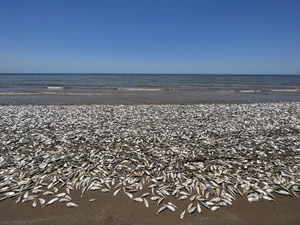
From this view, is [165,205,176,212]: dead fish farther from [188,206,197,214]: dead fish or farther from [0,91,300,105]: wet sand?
[0,91,300,105]: wet sand

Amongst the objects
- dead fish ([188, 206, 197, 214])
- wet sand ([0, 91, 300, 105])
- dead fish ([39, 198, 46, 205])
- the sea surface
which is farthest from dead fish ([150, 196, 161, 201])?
the sea surface

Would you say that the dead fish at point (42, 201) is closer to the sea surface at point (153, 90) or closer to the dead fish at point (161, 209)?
the dead fish at point (161, 209)

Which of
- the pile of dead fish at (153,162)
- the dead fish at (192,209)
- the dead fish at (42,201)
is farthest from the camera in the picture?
the pile of dead fish at (153,162)

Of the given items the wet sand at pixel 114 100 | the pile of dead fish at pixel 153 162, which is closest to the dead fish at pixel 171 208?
the pile of dead fish at pixel 153 162

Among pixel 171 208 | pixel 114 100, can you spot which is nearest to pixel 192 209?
pixel 171 208

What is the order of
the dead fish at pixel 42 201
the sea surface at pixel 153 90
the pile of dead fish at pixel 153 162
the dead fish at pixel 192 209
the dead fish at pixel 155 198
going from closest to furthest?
the dead fish at pixel 192 209 → the dead fish at pixel 42 201 → the dead fish at pixel 155 198 → the pile of dead fish at pixel 153 162 → the sea surface at pixel 153 90

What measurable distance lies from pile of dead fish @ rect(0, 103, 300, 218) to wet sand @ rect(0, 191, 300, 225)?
5.1 inches

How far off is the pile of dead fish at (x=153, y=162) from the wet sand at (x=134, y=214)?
0.42ft

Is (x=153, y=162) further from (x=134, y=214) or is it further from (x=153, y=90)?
(x=153, y=90)

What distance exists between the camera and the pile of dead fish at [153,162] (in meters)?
3.71

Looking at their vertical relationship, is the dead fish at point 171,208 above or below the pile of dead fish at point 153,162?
below

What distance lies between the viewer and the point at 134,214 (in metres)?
3.29

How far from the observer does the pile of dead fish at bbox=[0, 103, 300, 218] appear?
371cm

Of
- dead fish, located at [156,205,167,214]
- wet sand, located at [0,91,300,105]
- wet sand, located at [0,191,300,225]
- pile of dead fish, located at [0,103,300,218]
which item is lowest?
wet sand, located at [0,191,300,225]
